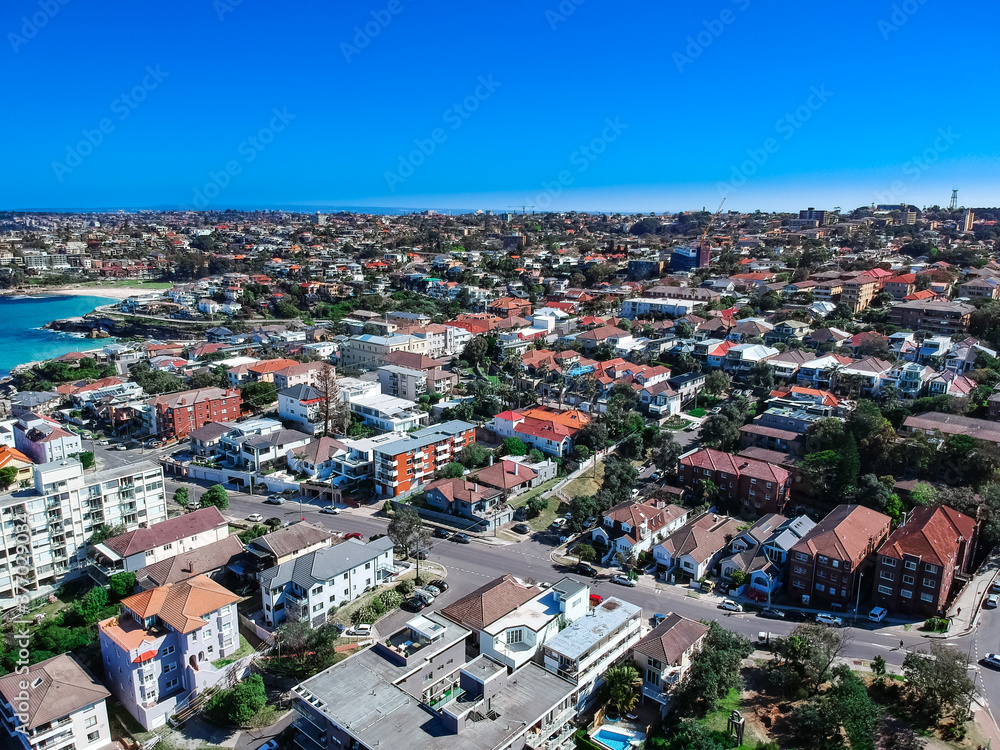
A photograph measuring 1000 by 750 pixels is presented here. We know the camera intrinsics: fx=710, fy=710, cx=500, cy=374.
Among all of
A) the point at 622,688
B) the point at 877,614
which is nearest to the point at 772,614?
the point at 877,614

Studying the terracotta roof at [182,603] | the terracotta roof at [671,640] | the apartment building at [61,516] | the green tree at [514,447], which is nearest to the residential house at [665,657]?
the terracotta roof at [671,640]

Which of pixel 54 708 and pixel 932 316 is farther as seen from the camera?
pixel 932 316

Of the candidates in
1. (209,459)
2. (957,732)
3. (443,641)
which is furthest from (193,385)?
(957,732)

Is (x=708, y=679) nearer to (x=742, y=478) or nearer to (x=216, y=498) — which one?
(x=742, y=478)

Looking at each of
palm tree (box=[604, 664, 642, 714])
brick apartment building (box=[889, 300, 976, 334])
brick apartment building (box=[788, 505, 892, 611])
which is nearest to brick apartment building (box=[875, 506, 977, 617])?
brick apartment building (box=[788, 505, 892, 611])

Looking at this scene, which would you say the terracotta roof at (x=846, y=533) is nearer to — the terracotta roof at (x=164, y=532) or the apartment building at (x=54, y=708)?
the terracotta roof at (x=164, y=532)

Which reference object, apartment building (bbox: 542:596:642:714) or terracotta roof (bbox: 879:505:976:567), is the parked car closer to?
apartment building (bbox: 542:596:642:714)

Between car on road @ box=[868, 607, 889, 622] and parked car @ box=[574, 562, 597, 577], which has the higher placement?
parked car @ box=[574, 562, 597, 577]
